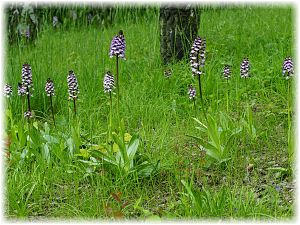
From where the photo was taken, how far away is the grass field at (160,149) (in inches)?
125

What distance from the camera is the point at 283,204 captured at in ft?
10.2

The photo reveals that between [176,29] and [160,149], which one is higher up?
[176,29]

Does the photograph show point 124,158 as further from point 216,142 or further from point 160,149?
point 216,142

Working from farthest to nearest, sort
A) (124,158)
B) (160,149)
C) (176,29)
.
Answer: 1. (176,29)
2. (160,149)
3. (124,158)

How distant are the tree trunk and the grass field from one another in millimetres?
188

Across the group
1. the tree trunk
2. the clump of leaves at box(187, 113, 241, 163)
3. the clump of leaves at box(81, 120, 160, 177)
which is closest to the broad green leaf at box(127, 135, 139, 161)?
the clump of leaves at box(81, 120, 160, 177)

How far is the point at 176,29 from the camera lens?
563 centimetres

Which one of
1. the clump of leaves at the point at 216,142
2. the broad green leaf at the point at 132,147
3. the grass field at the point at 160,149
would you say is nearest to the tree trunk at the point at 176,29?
the grass field at the point at 160,149

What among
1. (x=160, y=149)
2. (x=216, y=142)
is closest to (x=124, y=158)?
(x=160, y=149)

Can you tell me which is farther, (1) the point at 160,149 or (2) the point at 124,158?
(1) the point at 160,149

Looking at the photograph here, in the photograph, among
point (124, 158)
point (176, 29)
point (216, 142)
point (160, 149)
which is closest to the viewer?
point (124, 158)

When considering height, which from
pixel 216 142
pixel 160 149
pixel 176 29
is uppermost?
pixel 176 29

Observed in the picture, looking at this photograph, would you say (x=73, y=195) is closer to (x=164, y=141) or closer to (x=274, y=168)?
(x=164, y=141)

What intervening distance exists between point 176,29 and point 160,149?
216 centimetres
